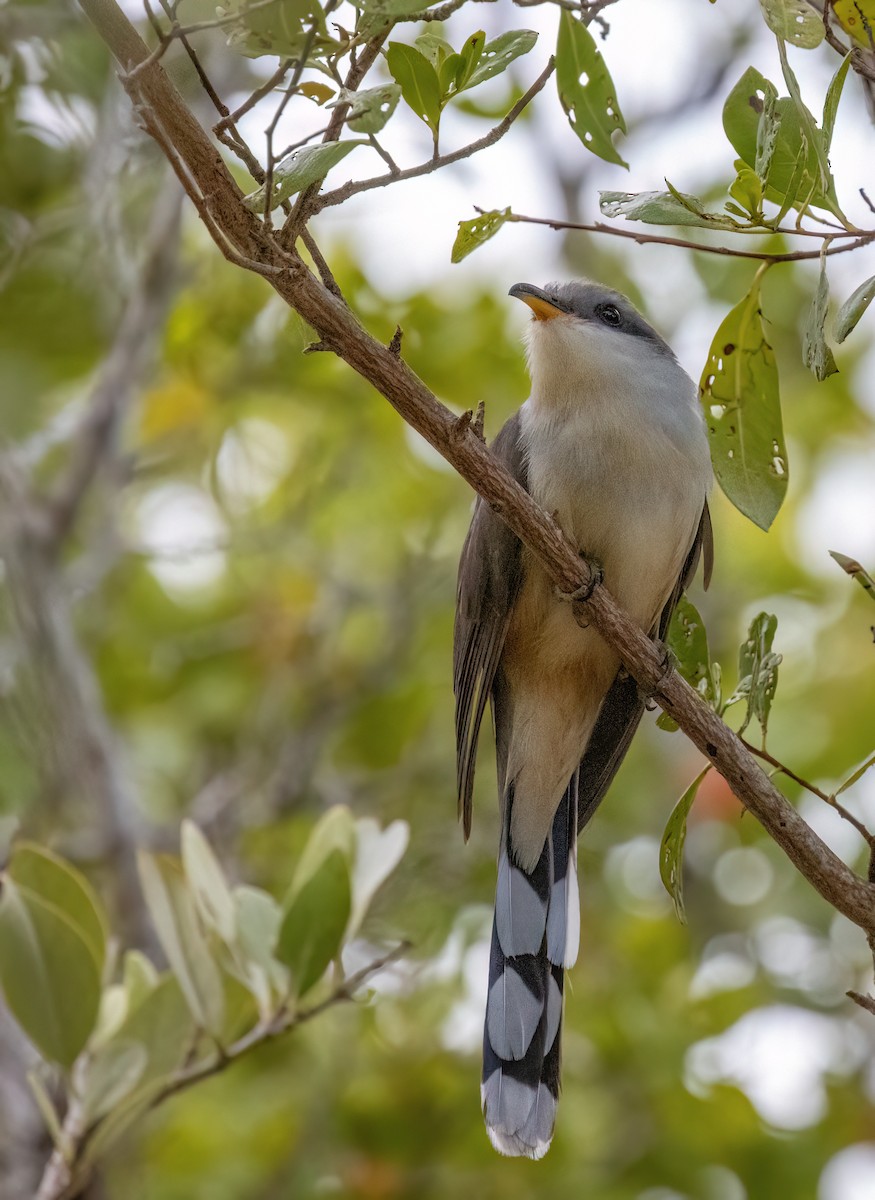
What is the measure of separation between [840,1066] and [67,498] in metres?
3.71

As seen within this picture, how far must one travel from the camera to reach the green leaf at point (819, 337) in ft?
7.84

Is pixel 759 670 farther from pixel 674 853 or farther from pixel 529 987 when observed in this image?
pixel 529 987

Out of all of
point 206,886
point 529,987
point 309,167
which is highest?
point 309,167

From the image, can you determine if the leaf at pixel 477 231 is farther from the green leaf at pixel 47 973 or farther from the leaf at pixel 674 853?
the green leaf at pixel 47 973

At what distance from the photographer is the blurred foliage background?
452 centimetres

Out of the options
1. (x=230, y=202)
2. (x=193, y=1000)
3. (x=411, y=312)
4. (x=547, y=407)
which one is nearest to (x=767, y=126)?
(x=230, y=202)

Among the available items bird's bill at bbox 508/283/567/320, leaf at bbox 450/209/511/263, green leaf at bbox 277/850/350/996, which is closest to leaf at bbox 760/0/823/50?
leaf at bbox 450/209/511/263

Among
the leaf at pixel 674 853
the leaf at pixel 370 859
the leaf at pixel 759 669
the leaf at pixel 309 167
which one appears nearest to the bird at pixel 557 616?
the leaf at pixel 370 859

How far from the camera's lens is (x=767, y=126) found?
7.48 ft

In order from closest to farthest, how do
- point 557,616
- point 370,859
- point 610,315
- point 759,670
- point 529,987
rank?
point 759,670 < point 370,859 < point 529,987 < point 557,616 < point 610,315

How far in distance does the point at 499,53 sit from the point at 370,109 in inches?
12.6

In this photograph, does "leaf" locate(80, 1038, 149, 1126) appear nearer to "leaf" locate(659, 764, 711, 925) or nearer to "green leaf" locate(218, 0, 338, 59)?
"leaf" locate(659, 764, 711, 925)

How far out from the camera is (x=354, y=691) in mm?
5727

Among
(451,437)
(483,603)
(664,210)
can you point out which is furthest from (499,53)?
(483,603)
